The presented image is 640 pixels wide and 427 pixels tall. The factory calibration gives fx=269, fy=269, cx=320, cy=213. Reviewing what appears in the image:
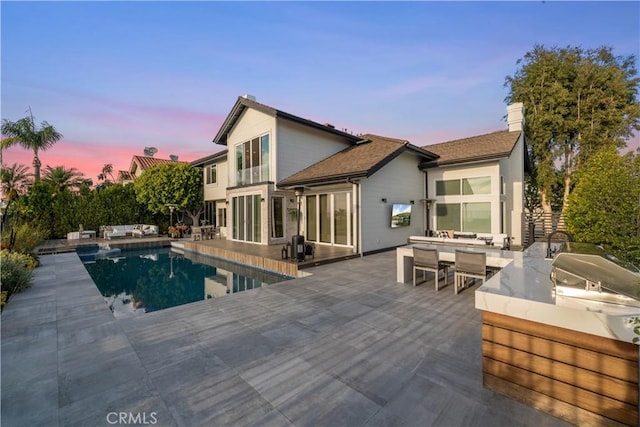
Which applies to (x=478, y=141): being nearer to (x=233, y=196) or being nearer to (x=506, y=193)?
(x=506, y=193)

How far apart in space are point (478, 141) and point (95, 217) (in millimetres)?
26130

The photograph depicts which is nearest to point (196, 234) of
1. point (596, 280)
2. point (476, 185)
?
point (476, 185)

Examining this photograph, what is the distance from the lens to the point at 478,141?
562 inches


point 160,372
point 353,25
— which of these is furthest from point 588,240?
point 353,25

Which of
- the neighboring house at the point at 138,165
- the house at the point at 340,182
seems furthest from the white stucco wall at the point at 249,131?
the neighboring house at the point at 138,165

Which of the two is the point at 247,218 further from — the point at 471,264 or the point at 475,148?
the point at 475,148

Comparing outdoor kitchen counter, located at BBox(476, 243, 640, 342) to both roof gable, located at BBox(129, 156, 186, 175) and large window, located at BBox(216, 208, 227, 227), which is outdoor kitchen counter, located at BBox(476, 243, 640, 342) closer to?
large window, located at BBox(216, 208, 227, 227)

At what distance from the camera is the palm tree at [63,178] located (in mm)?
21844

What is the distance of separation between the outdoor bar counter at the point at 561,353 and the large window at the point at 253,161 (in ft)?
40.3

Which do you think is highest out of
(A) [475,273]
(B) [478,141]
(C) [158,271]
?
(B) [478,141]

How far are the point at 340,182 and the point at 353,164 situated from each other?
112cm

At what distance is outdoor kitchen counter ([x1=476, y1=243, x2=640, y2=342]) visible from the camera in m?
2.14

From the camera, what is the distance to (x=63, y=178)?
22328 millimetres

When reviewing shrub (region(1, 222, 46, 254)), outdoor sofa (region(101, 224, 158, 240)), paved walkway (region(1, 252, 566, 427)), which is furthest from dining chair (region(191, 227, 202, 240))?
paved walkway (region(1, 252, 566, 427))
